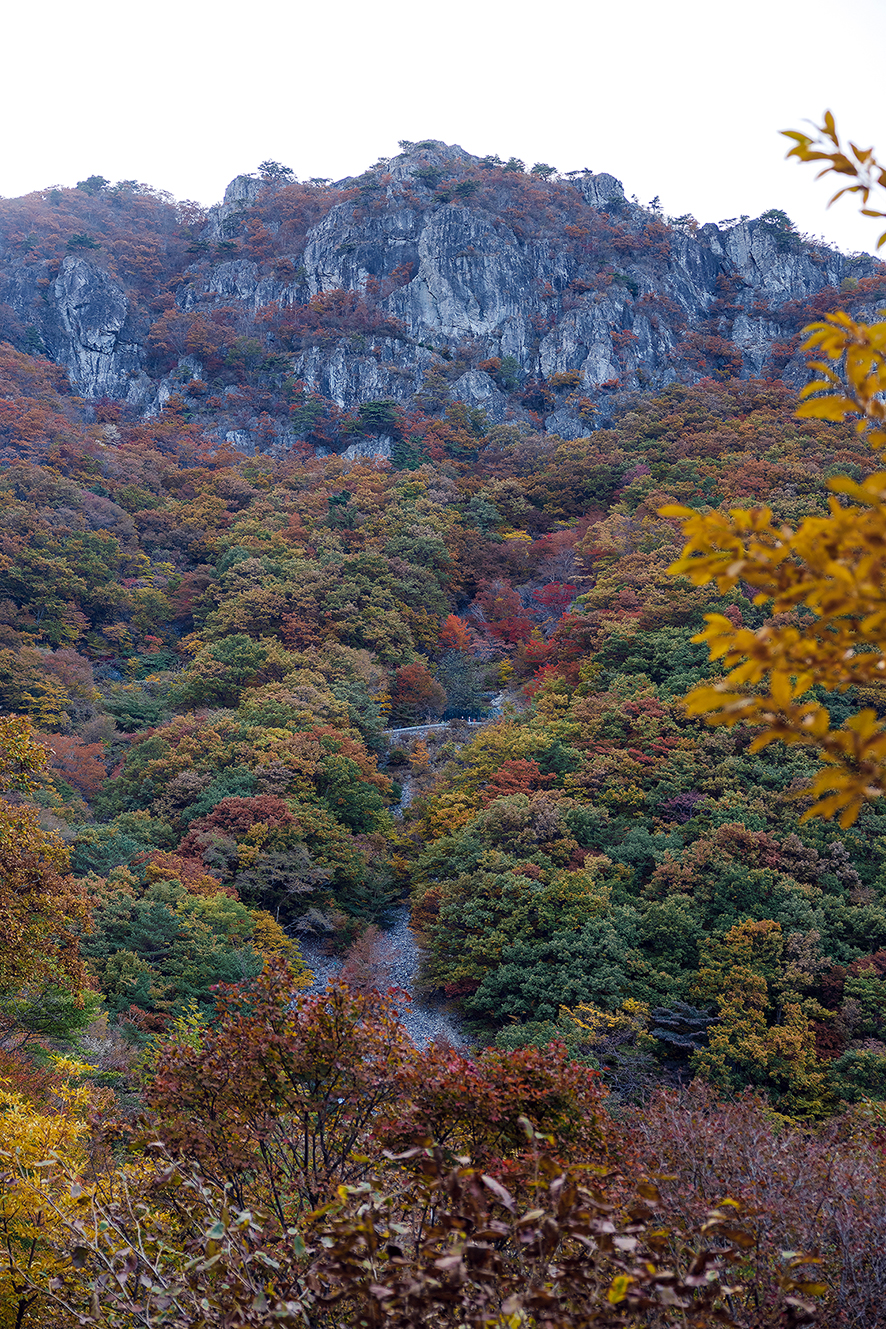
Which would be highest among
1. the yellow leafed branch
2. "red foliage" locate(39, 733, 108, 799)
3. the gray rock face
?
the gray rock face

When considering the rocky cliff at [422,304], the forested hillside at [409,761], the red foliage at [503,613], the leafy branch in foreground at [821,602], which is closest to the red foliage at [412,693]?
the forested hillside at [409,761]

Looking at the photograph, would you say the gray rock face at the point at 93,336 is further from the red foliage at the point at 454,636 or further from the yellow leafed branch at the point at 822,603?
the yellow leafed branch at the point at 822,603

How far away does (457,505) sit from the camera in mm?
32594

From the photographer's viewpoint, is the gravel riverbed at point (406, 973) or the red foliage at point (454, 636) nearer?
the gravel riverbed at point (406, 973)

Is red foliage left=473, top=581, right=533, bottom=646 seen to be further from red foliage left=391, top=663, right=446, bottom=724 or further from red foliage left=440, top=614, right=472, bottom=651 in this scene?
red foliage left=391, top=663, right=446, bottom=724

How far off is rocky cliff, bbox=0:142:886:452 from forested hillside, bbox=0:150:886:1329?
0.95ft

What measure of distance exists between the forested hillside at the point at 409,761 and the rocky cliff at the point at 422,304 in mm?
289

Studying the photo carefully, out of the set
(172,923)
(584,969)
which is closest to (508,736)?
(584,969)

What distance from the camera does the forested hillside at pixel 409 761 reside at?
3947mm

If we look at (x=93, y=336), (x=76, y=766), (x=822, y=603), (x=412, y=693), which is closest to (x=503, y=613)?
(x=412, y=693)

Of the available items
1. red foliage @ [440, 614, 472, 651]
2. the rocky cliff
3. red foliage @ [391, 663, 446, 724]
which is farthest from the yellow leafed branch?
the rocky cliff

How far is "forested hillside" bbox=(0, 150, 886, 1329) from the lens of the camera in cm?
395

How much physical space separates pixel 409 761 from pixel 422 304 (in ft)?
110

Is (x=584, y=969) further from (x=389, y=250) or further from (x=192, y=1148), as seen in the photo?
(x=389, y=250)
